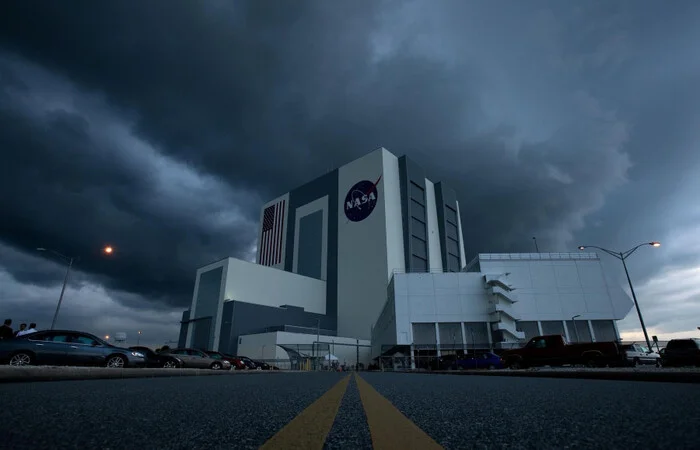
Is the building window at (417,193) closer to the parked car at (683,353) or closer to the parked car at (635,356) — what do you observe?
the parked car at (635,356)

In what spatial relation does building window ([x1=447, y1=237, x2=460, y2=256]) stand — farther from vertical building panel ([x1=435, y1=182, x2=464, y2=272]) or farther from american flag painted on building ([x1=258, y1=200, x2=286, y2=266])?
american flag painted on building ([x1=258, y1=200, x2=286, y2=266])

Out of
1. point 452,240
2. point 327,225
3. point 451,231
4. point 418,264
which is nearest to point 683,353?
point 418,264

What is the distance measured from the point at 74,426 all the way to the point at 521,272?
178 feet

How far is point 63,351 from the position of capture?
1251cm

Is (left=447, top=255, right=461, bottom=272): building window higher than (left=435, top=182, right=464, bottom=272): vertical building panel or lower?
lower

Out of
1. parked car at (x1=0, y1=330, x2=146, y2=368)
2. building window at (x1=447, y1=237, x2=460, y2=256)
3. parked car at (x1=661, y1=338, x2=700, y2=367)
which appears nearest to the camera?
parked car at (x1=0, y1=330, x2=146, y2=368)

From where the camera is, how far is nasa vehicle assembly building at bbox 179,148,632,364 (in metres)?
47.3

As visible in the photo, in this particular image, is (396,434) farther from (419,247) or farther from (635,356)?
(419,247)

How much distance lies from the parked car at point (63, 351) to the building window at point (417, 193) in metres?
56.4

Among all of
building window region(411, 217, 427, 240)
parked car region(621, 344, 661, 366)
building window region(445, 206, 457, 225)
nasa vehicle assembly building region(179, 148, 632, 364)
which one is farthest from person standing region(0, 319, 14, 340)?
building window region(445, 206, 457, 225)

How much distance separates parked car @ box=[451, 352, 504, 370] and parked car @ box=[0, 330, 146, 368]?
22541mm

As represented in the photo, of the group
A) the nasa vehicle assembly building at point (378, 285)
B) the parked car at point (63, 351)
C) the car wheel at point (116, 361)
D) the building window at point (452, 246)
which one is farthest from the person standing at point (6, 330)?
the building window at point (452, 246)

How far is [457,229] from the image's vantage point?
2953 inches

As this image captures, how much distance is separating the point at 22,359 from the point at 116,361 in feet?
9.02
